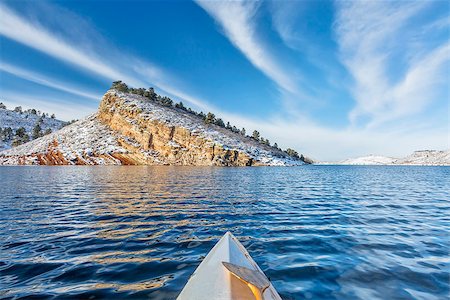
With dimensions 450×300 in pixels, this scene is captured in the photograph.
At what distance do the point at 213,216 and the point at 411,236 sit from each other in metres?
8.39

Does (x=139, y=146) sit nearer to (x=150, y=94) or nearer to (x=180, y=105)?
(x=150, y=94)

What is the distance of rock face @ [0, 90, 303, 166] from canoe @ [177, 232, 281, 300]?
92.0m

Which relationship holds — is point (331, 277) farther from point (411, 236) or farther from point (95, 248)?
point (95, 248)

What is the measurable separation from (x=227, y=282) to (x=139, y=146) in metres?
103

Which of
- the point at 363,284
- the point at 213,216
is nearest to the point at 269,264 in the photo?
the point at 363,284

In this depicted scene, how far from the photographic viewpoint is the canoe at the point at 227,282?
11.5 ft

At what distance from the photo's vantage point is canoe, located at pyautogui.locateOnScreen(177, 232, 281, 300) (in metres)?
3.51

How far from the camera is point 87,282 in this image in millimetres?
5500

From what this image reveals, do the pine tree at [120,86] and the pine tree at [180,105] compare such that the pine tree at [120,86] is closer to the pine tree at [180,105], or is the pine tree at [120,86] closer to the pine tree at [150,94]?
the pine tree at [150,94]

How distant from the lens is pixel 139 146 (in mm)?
100125

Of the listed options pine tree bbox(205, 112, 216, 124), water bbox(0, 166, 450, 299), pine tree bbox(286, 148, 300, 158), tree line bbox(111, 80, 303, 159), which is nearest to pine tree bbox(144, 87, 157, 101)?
tree line bbox(111, 80, 303, 159)

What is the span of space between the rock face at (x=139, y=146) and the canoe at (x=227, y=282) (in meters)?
92.0

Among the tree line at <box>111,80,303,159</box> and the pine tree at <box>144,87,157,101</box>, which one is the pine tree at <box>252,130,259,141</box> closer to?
the tree line at <box>111,80,303,159</box>

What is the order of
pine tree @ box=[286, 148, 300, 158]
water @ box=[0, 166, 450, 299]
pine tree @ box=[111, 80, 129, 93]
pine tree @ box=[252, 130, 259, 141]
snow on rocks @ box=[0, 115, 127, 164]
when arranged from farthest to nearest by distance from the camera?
1. pine tree @ box=[286, 148, 300, 158]
2. pine tree @ box=[252, 130, 259, 141]
3. pine tree @ box=[111, 80, 129, 93]
4. snow on rocks @ box=[0, 115, 127, 164]
5. water @ box=[0, 166, 450, 299]
